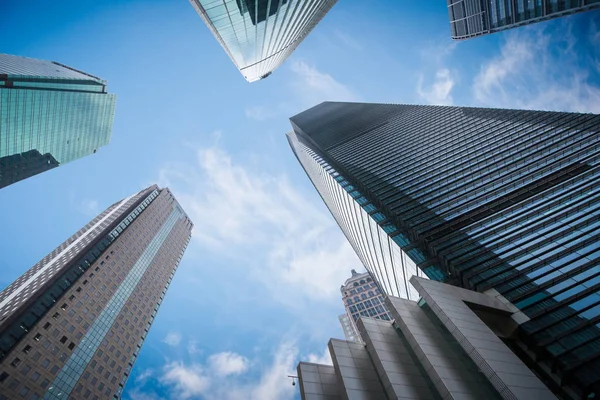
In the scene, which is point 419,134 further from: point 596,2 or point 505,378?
point 505,378

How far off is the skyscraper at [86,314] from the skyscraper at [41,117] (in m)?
26.6

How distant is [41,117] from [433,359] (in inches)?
4410

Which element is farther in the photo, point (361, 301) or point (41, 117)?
point (361, 301)

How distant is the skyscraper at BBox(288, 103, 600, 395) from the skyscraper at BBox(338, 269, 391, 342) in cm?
5746

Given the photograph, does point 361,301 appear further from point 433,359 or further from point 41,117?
point 41,117

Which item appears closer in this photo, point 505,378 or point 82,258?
point 505,378

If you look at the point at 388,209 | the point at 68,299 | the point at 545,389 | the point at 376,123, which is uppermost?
the point at 376,123

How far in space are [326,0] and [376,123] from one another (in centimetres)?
4697

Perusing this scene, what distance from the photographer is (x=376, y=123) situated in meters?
93.3

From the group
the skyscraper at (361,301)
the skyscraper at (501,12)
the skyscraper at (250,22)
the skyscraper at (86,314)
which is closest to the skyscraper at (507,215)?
the skyscraper at (250,22)

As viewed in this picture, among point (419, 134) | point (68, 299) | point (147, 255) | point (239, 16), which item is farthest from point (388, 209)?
point (147, 255)

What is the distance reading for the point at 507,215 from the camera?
30.9m

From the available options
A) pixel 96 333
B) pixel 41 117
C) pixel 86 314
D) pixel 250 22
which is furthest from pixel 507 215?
pixel 41 117

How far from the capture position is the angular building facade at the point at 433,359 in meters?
15.1
